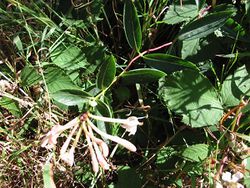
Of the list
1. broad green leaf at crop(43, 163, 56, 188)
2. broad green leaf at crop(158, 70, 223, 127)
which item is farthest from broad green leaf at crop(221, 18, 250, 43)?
broad green leaf at crop(43, 163, 56, 188)

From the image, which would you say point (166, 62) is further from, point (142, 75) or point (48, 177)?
point (48, 177)

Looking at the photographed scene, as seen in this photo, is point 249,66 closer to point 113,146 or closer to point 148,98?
point 148,98

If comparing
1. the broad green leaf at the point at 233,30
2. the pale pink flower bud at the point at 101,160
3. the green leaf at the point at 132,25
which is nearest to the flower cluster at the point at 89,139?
the pale pink flower bud at the point at 101,160

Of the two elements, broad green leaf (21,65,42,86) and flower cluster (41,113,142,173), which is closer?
flower cluster (41,113,142,173)

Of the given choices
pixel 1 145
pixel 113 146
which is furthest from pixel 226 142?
pixel 1 145

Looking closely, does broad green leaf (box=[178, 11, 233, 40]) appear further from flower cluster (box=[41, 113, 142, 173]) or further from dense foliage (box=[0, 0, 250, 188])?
flower cluster (box=[41, 113, 142, 173])

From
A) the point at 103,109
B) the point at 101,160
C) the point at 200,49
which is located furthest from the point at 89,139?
the point at 200,49

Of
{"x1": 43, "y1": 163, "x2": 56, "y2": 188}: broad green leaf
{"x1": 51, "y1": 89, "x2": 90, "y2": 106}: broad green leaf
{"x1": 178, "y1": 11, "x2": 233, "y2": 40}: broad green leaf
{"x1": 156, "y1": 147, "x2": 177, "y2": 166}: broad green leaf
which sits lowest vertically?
{"x1": 156, "y1": 147, "x2": 177, "y2": 166}: broad green leaf
